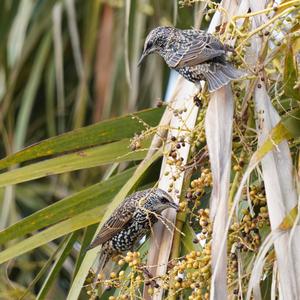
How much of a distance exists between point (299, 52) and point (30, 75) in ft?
12.0

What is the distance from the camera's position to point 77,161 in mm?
3043

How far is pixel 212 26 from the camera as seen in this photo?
2809mm

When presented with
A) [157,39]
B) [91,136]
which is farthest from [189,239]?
[157,39]

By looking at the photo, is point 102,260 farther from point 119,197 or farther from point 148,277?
point 148,277

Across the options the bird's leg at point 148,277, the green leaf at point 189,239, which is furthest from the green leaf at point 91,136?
the bird's leg at point 148,277

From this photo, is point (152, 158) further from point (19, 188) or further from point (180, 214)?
point (19, 188)

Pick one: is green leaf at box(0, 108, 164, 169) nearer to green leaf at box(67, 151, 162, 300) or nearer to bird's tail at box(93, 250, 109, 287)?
green leaf at box(67, 151, 162, 300)

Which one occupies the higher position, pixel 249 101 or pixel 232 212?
pixel 249 101

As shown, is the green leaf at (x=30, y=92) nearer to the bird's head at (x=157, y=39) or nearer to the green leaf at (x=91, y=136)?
the bird's head at (x=157, y=39)

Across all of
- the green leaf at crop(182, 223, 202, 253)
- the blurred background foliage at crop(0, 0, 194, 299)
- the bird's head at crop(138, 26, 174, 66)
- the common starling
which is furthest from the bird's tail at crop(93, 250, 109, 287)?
the blurred background foliage at crop(0, 0, 194, 299)

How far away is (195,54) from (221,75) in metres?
0.47

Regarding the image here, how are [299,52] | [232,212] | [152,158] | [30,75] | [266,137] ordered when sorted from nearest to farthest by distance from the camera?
[232,212] → [266,137] → [299,52] → [152,158] → [30,75]

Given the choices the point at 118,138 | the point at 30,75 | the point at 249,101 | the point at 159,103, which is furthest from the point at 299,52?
the point at 30,75

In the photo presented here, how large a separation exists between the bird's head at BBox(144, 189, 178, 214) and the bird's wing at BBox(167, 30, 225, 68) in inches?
15.5
